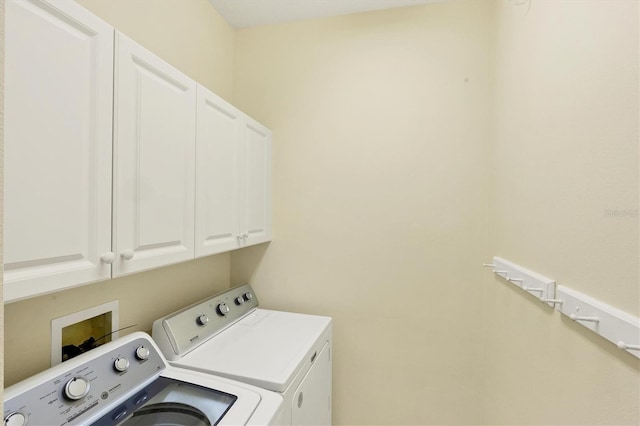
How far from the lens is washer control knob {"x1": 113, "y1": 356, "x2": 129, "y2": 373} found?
102 centimetres

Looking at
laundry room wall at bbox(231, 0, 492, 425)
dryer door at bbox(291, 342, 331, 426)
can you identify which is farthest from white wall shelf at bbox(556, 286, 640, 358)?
dryer door at bbox(291, 342, 331, 426)

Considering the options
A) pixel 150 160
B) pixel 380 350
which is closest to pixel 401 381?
pixel 380 350

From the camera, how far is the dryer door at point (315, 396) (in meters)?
1.25

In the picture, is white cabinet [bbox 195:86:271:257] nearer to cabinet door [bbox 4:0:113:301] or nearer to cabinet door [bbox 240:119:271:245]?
cabinet door [bbox 240:119:271:245]

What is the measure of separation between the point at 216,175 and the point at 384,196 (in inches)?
39.7

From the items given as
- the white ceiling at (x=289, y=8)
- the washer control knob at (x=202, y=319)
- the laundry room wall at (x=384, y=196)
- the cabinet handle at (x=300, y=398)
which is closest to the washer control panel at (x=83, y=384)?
the washer control knob at (x=202, y=319)

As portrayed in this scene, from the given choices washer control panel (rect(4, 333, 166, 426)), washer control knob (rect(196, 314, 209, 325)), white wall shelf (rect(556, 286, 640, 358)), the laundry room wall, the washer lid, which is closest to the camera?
white wall shelf (rect(556, 286, 640, 358))

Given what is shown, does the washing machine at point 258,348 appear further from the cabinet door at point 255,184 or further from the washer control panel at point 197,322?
the cabinet door at point 255,184

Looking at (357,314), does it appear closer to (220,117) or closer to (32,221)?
(220,117)

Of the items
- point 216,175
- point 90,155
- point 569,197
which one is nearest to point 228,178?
point 216,175

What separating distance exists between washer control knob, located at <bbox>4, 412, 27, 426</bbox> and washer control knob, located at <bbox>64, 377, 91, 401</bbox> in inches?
3.9

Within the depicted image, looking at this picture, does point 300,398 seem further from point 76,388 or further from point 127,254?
point 127,254

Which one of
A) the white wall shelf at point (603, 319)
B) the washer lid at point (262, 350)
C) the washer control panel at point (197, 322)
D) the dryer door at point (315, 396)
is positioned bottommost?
the dryer door at point (315, 396)

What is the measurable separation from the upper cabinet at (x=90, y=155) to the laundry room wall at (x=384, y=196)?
82 cm
